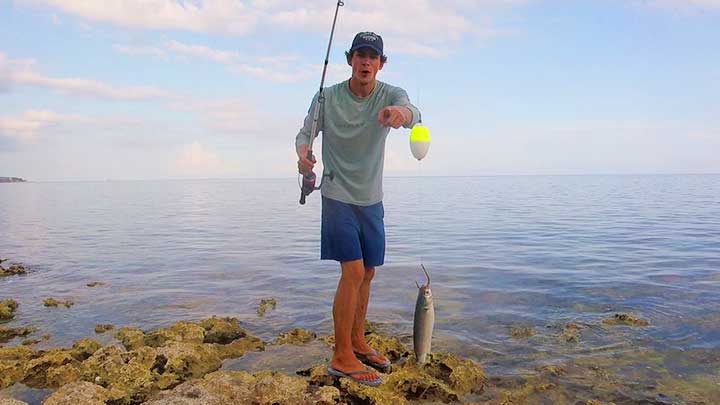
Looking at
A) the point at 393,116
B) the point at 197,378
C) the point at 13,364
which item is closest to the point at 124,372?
the point at 197,378

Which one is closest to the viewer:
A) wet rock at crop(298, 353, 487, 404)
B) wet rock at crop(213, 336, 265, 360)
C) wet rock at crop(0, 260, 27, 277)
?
wet rock at crop(298, 353, 487, 404)

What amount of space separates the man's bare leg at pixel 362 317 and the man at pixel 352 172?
0.18 meters

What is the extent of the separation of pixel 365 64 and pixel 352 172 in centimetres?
102

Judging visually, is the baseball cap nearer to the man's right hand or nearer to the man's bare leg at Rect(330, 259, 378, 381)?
the man's right hand

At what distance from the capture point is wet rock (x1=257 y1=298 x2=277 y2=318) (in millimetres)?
9078

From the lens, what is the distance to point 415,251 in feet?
56.3

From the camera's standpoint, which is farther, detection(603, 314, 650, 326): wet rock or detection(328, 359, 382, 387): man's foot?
detection(603, 314, 650, 326): wet rock

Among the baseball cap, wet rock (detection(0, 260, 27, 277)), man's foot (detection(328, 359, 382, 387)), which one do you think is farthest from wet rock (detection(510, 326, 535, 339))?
wet rock (detection(0, 260, 27, 277))

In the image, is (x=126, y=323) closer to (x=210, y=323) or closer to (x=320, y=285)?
(x=210, y=323)

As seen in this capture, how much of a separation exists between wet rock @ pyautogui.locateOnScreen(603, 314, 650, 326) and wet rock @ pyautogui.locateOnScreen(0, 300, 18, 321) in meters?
9.86

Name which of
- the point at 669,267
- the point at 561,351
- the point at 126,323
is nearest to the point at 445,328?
the point at 561,351

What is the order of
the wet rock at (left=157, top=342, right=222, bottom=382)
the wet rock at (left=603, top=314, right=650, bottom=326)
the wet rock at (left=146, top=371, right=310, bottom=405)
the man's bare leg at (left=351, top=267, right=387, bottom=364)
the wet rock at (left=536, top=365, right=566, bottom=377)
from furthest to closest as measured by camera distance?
the wet rock at (left=603, top=314, right=650, bottom=326) → the wet rock at (left=536, top=365, right=566, bottom=377) → the wet rock at (left=157, top=342, right=222, bottom=382) → the man's bare leg at (left=351, top=267, right=387, bottom=364) → the wet rock at (left=146, top=371, right=310, bottom=405)

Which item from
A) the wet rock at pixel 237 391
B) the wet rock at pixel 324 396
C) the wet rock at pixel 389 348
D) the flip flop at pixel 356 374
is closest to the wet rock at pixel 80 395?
the wet rock at pixel 237 391

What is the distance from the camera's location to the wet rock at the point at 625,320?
25.6 feet
